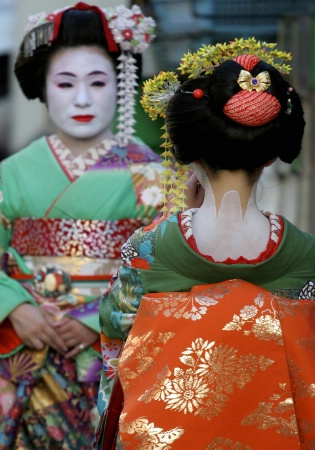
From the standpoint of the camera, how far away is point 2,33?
5293 millimetres

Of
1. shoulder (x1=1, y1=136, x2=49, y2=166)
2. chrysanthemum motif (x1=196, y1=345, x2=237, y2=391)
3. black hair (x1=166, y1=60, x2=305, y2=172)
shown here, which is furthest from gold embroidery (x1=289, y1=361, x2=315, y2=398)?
shoulder (x1=1, y1=136, x2=49, y2=166)

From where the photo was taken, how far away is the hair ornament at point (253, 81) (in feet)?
8.79

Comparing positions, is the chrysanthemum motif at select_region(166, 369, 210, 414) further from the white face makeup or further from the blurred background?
the blurred background

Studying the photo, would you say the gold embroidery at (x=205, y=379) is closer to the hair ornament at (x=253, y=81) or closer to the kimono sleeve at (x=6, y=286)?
the hair ornament at (x=253, y=81)

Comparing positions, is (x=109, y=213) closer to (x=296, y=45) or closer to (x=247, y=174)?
(x=247, y=174)

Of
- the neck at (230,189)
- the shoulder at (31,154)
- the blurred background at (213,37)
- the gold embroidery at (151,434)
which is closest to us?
the gold embroidery at (151,434)

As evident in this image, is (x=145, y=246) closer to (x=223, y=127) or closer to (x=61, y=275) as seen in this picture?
(x=223, y=127)

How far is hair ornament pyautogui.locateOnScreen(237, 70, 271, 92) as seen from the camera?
2678 millimetres

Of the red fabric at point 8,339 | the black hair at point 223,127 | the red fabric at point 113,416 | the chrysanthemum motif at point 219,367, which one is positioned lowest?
the red fabric at point 8,339

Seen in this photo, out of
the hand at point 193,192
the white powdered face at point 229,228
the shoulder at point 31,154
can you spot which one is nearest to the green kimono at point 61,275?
the shoulder at point 31,154

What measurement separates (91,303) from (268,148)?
5.12 feet

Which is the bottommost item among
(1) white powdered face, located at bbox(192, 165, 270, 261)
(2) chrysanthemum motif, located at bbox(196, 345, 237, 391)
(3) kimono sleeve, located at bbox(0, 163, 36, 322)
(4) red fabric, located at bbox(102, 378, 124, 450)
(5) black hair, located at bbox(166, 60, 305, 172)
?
(3) kimono sleeve, located at bbox(0, 163, 36, 322)

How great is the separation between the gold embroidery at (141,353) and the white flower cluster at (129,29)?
179 cm

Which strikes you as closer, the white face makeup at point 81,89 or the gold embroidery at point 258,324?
the gold embroidery at point 258,324
